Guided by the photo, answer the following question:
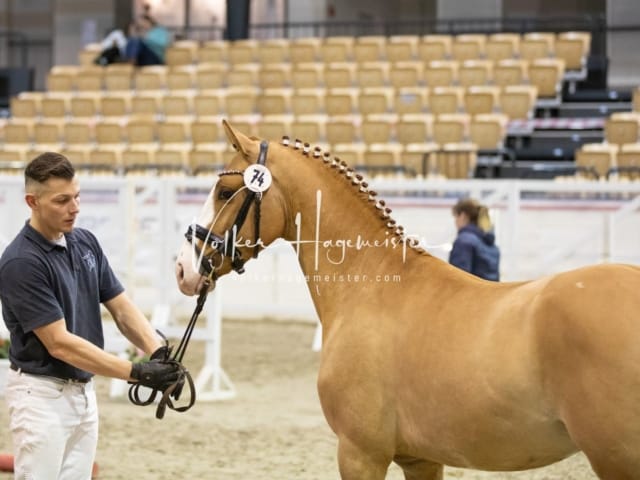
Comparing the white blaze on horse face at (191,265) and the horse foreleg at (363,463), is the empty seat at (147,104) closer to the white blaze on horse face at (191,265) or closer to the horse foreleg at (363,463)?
the white blaze on horse face at (191,265)

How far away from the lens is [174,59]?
20578 mm

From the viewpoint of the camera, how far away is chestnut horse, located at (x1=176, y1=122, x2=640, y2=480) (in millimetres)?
3256

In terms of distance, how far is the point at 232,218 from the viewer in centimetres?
414

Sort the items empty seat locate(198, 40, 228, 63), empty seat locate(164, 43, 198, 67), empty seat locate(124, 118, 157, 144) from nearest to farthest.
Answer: empty seat locate(124, 118, 157, 144) → empty seat locate(198, 40, 228, 63) → empty seat locate(164, 43, 198, 67)

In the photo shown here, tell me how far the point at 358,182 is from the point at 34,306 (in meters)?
1.39

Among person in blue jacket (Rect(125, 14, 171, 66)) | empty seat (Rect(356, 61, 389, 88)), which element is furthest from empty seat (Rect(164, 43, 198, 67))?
empty seat (Rect(356, 61, 389, 88))

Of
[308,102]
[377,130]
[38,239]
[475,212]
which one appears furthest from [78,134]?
[38,239]

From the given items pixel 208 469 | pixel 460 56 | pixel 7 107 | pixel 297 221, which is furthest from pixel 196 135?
pixel 297 221

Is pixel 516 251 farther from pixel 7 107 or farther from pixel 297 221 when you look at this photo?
pixel 7 107

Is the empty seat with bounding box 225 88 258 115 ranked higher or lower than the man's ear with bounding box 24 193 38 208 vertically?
higher

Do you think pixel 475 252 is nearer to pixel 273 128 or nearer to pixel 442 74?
pixel 273 128

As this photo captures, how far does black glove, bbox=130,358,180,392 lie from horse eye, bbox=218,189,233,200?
2.58 ft

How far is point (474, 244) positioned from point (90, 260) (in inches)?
162

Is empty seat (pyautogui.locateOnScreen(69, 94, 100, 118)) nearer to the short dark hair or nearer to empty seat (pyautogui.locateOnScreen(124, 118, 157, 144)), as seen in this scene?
empty seat (pyautogui.locateOnScreen(124, 118, 157, 144))
